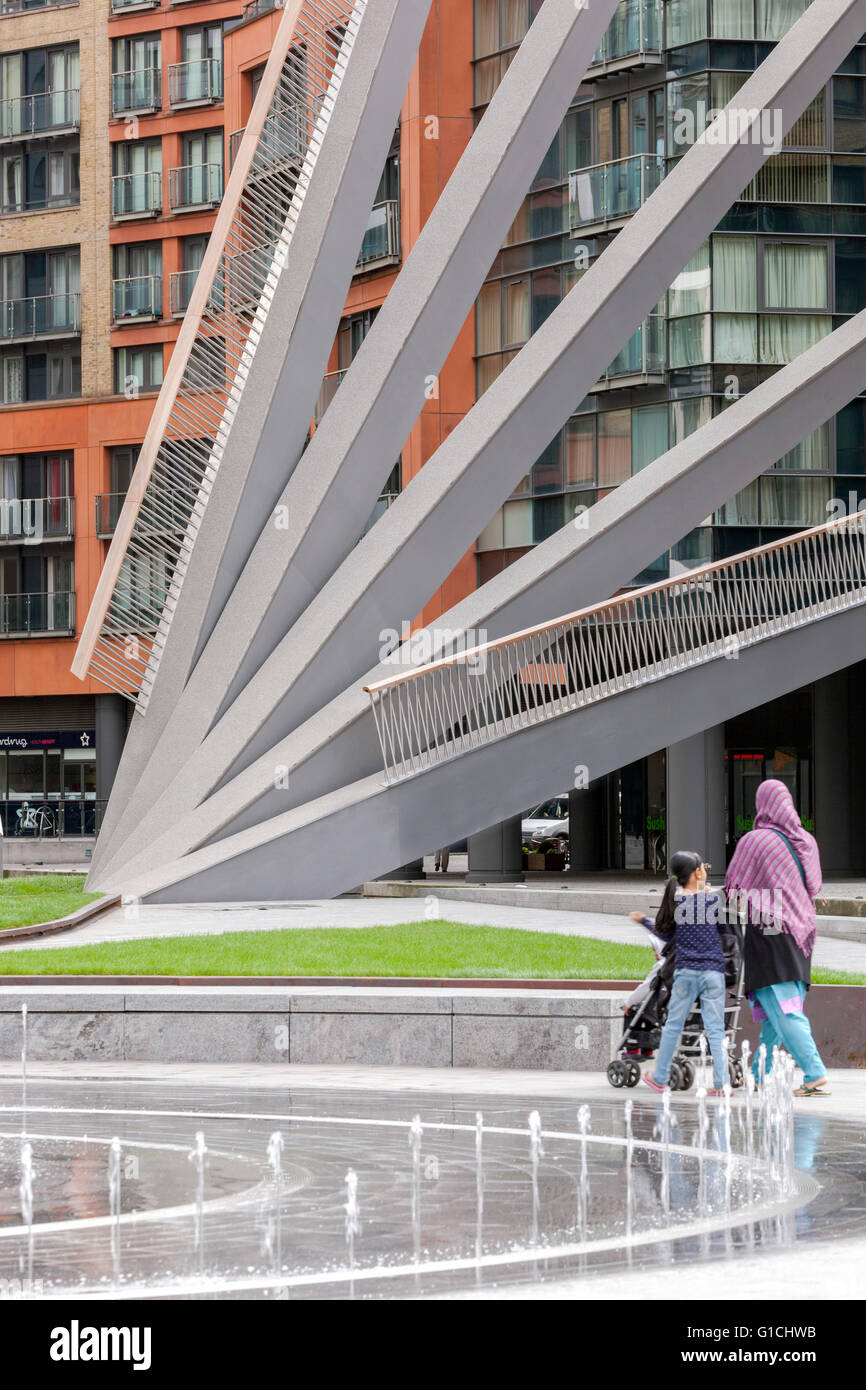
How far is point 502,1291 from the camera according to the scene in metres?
6.11

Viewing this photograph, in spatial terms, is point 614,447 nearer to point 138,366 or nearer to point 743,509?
point 743,509

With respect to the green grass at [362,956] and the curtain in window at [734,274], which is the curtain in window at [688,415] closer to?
the curtain in window at [734,274]

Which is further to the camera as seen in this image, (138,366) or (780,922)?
(138,366)

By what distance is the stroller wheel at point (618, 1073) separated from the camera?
11547 mm

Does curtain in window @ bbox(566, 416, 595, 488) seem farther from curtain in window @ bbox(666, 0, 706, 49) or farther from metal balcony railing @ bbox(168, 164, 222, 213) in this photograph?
metal balcony railing @ bbox(168, 164, 222, 213)

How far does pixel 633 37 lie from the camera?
34.0 m

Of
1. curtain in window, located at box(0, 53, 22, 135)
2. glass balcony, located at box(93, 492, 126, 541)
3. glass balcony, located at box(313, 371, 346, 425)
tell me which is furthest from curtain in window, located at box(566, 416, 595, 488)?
curtain in window, located at box(0, 53, 22, 135)

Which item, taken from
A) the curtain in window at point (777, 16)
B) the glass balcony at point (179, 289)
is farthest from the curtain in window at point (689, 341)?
the glass balcony at point (179, 289)

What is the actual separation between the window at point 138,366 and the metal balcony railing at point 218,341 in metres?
25.0

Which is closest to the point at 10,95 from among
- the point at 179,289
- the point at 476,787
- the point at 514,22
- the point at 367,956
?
the point at 179,289

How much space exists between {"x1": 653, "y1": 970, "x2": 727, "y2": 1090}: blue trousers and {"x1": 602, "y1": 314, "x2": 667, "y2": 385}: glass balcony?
23320mm

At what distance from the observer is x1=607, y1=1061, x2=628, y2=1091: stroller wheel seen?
11.5 meters

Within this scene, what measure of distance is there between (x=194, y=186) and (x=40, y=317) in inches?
220

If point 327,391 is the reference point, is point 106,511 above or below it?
below
